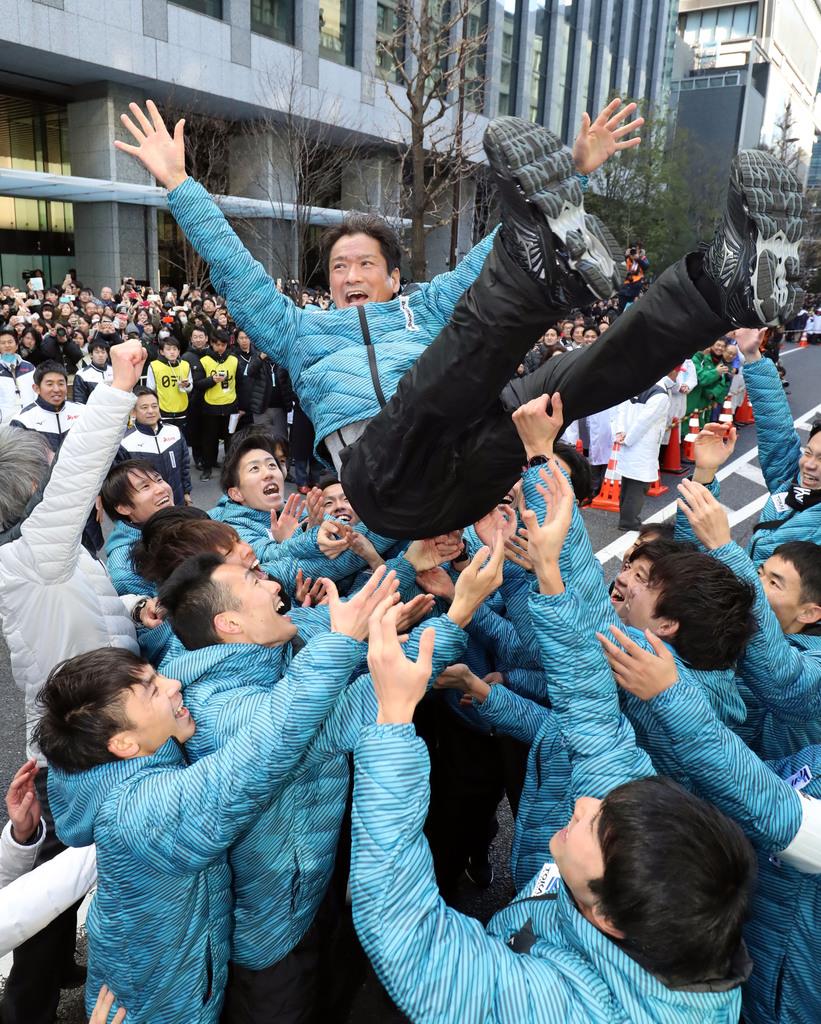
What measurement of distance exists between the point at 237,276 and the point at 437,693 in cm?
151

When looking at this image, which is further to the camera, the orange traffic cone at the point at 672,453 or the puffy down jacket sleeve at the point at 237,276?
the orange traffic cone at the point at 672,453

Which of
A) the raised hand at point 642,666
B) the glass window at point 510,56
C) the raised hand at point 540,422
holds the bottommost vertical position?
the raised hand at point 642,666

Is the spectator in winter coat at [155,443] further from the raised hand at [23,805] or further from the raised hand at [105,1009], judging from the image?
the raised hand at [105,1009]

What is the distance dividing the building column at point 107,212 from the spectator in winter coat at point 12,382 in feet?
43.3

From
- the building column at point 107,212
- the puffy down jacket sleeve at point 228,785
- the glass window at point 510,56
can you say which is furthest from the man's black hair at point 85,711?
the glass window at point 510,56

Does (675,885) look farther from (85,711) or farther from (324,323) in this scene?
(324,323)

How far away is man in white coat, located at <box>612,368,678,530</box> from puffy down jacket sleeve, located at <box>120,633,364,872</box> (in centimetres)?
637

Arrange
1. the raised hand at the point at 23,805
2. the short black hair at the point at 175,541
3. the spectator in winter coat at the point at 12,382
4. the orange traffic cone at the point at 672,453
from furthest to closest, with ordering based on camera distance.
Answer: the orange traffic cone at the point at 672,453
the spectator in winter coat at the point at 12,382
the short black hair at the point at 175,541
the raised hand at the point at 23,805

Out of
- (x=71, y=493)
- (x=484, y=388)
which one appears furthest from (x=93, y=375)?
(x=484, y=388)

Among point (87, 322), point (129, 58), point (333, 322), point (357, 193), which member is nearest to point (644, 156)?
point (357, 193)

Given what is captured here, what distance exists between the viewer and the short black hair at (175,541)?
262cm

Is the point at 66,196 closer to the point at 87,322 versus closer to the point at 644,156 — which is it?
the point at 87,322

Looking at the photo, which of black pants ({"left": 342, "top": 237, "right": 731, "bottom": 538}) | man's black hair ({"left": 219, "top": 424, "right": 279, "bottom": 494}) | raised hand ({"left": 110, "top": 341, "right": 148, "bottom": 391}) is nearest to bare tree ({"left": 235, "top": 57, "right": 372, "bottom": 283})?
man's black hair ({"left": 219, "top": 424, "right": 279, "bottom": 494})

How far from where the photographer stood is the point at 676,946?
122 centimetres
